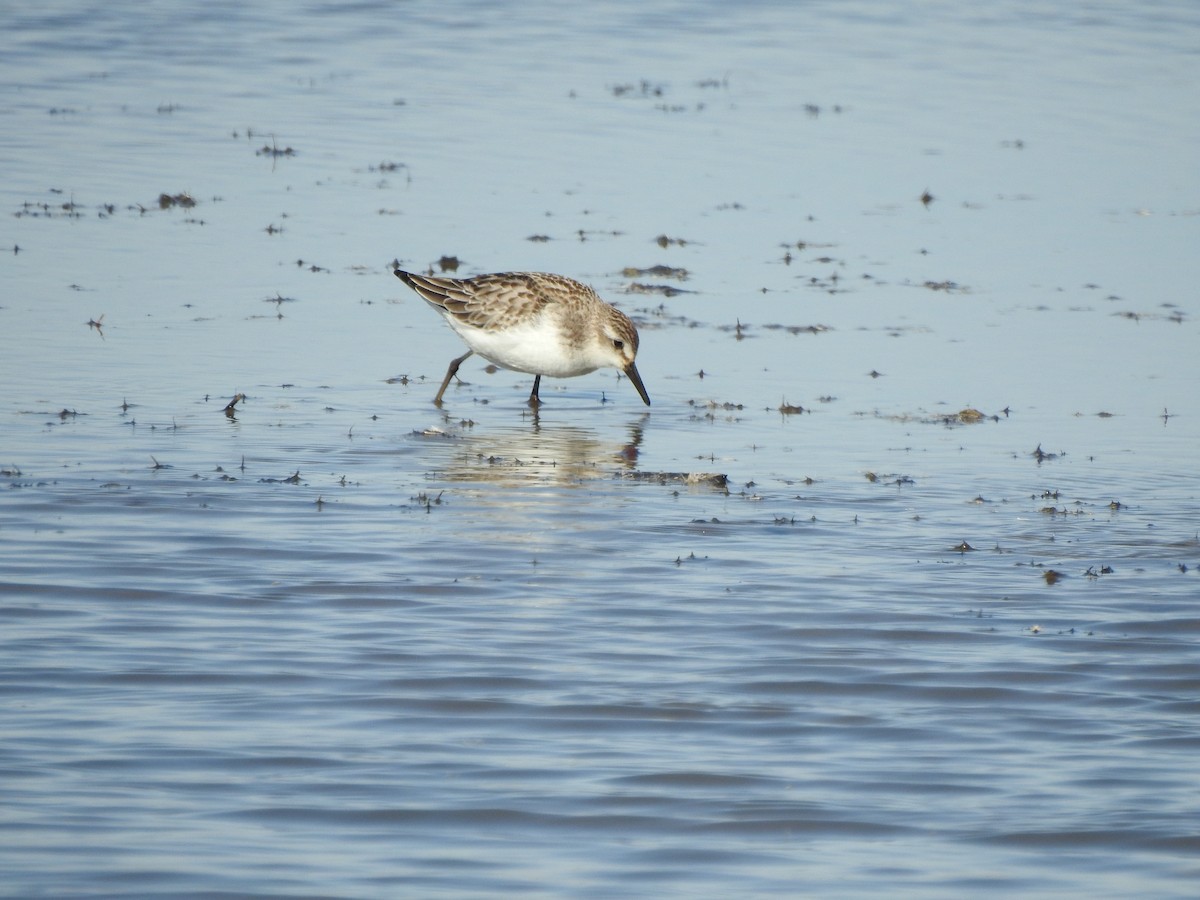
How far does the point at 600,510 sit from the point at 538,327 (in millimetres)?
3223

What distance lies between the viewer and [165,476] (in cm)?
999

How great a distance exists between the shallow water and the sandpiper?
35 centimetres

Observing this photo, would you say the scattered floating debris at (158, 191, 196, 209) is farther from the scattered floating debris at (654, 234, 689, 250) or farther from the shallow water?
the scattered floating debris at (654, 234, 689, 250)

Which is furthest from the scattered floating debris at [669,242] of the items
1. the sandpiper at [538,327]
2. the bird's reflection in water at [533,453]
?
the bird's reflection in water at [533,453]

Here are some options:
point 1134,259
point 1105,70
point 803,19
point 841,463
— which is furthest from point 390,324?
point 803,19

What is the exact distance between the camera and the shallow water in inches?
233

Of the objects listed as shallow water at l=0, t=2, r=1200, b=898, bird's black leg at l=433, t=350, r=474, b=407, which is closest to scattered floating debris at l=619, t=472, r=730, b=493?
shallow water at l=0, t=2, r=1200, b=898

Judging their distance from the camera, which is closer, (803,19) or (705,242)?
(705,242)

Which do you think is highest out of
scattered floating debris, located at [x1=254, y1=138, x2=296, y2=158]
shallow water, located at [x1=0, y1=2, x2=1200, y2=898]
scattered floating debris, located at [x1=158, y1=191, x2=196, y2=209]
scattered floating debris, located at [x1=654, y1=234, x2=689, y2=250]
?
scattered floating debris, located at [x1=254, y1=138, x2=296, y2=158]

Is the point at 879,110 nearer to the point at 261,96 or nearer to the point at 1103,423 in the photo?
the point at 261,96

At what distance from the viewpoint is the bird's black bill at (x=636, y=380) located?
12672mm

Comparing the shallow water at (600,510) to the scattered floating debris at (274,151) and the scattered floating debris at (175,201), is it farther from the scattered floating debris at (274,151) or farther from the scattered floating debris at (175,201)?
the scattered floating debris at (175,201)

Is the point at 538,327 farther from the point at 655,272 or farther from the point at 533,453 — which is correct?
the point at 655,272

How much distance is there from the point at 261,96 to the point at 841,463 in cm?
1467
